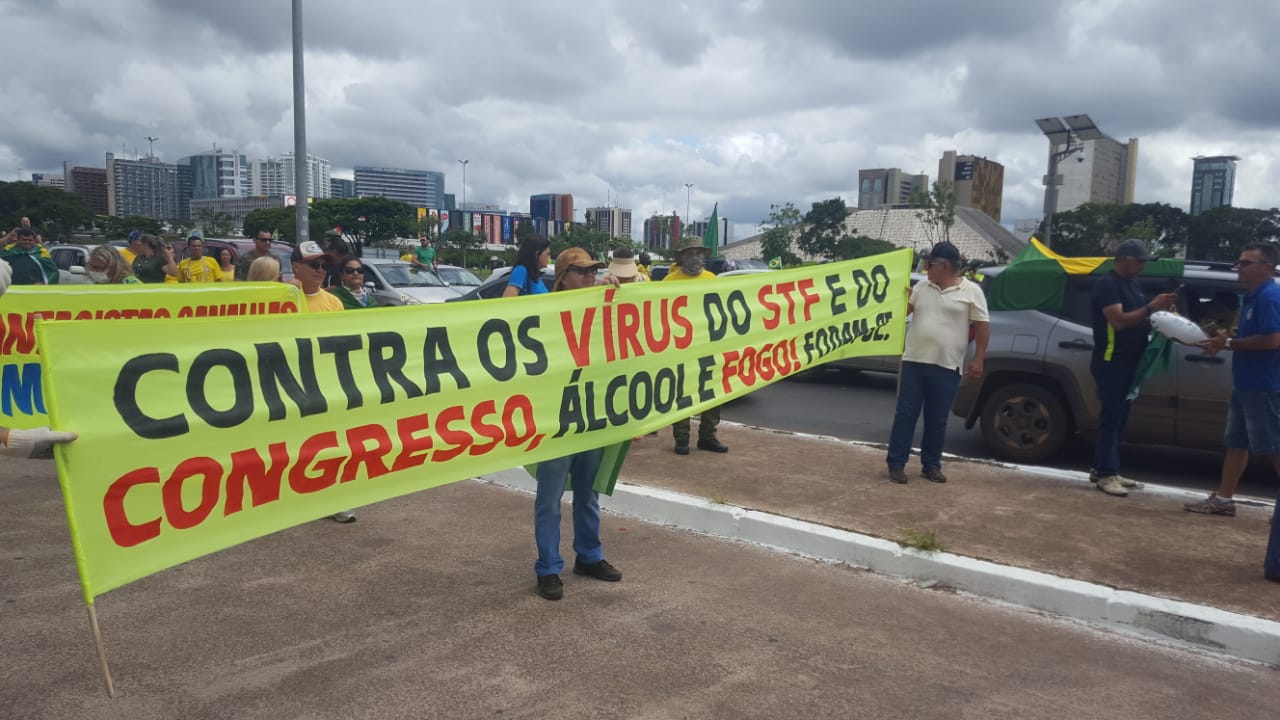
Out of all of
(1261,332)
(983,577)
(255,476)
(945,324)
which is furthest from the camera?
(945,324)

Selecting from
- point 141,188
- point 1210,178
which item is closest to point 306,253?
point 1210,178

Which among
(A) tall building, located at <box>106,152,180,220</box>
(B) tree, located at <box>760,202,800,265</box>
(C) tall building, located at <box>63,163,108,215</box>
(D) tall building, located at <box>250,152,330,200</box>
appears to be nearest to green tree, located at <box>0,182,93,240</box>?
(B) tree, located at <box>760,202,800,265</box>

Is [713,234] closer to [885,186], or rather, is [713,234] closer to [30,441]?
[30,441]

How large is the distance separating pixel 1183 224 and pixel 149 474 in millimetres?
69015

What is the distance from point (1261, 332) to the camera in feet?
17.1

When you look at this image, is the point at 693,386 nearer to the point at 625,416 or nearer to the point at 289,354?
the point at 625,416

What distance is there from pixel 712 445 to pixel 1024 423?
109 inches

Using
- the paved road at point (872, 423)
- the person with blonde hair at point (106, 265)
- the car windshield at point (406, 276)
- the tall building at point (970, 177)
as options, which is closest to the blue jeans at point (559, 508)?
the paved road at point (872, 423)

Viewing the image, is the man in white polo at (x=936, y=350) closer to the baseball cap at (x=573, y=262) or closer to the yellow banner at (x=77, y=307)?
the baseball cap at (x=573, y=262)

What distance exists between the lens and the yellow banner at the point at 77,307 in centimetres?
573

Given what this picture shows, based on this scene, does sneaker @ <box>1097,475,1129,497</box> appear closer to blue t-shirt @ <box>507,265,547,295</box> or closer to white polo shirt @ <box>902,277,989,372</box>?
white polo shirt @ <box>902,277,989,372</box>

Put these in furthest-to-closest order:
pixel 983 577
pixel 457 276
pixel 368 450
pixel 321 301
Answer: pixel 457 276, pixel 321 301, pixel 983 577, pixel 368 450

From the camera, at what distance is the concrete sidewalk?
135 inches

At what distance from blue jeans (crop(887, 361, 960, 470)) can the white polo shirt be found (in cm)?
8
